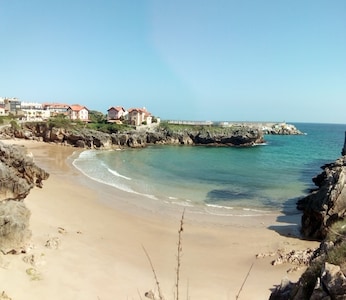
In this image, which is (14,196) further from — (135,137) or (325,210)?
(135,137)

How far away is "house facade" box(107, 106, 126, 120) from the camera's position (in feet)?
356

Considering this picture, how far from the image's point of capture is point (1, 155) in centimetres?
2144

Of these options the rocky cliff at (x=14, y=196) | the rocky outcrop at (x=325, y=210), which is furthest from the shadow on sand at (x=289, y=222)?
the rocky cliff at (x=14, y=196)

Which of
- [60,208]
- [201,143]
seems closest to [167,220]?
[60,208]

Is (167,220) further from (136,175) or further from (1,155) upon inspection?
(136,175)

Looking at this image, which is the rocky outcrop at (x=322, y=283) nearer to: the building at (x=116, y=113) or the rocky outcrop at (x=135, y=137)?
the rocky outcrop at (x=135, y=137)

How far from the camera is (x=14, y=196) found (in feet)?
56.5

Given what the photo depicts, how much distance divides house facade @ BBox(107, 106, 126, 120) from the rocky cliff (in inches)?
3219

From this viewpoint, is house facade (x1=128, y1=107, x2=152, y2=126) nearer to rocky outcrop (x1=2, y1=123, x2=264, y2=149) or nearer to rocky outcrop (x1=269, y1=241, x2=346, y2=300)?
rocky outcrop (x1=2, y1=123, x2=264, y2=149)

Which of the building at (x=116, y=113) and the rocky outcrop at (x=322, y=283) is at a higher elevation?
the building at (x=116, y=113)

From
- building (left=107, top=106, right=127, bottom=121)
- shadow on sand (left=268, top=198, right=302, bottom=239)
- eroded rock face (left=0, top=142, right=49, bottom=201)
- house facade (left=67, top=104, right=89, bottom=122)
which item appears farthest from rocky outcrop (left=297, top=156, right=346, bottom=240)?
house facade (left=67, top=104, right=89, bottom=122)

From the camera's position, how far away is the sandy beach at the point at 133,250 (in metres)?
11.4

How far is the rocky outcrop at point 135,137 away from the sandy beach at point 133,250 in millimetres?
43913

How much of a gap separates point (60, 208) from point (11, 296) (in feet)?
41.9
